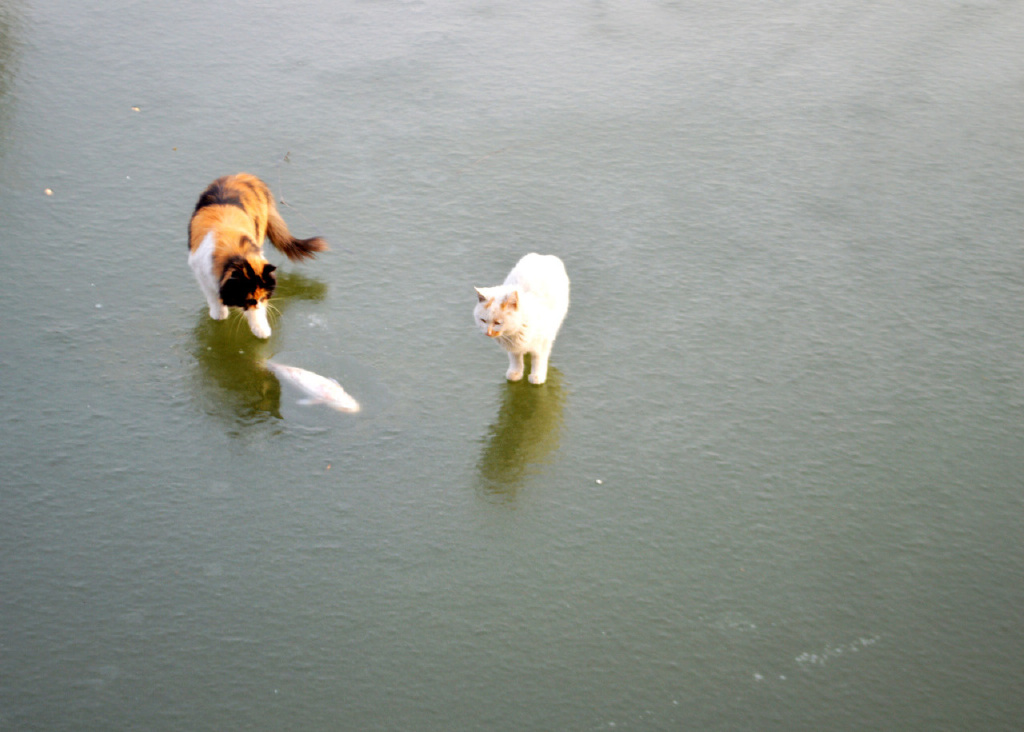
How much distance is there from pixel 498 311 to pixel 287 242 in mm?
1564

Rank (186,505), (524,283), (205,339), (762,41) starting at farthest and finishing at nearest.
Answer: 1. (762,41)
2. (205,339)
3. (524,283)
4. (186,505)

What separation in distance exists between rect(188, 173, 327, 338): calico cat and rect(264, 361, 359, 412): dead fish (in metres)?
0.35

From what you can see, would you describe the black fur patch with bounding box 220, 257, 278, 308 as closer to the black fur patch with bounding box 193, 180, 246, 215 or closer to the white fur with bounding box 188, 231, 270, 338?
the white fur with bounding box 188, 231, 270, 338

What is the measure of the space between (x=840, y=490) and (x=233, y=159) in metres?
3.99

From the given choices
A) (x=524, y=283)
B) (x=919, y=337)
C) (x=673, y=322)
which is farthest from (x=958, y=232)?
(x=524, y=283)

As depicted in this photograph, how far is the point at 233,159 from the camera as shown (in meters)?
5.94

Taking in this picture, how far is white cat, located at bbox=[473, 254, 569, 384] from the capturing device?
402 centimetres

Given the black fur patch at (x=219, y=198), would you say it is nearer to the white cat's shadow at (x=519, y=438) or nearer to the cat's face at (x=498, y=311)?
the cat's face at (x=498, y=311)

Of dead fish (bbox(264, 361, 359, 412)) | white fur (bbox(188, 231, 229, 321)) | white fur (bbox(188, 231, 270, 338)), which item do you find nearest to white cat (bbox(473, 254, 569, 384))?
dead fish (bbox(264, 361, 359, 412))

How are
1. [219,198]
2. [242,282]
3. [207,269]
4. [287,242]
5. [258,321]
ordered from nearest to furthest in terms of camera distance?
[242,282]
[207,269]
[258,321]
[219,198]
[287,242]

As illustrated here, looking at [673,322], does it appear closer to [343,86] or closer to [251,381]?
[251,381]

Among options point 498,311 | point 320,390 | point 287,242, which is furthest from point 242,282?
Result: point 498,311

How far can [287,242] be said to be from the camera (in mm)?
5047

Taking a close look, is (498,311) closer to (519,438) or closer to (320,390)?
(519,438)
